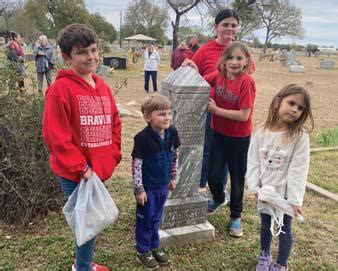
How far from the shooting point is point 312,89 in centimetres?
1622

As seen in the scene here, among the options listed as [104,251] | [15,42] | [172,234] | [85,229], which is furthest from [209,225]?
[15,42]

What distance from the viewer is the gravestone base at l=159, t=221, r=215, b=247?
308 cm

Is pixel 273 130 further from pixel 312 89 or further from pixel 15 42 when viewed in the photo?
pixel 312 89

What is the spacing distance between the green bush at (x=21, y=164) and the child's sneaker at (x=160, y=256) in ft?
3.65

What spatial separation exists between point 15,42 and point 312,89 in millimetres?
12129

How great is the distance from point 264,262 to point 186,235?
67cm

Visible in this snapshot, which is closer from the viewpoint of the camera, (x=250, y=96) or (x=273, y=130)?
(x=273, y=130)

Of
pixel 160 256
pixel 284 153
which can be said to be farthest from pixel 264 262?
pixel 284 153

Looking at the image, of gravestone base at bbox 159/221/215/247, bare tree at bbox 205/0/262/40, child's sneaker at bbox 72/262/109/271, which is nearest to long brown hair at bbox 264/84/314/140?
gravestone base at bbox 159/221/215/247

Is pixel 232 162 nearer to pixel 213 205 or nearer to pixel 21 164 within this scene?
pixel 213 205

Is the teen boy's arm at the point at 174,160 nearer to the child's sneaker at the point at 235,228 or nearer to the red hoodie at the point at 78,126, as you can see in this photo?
the red hoodie at the point at 78,126

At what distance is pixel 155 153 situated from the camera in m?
2.56

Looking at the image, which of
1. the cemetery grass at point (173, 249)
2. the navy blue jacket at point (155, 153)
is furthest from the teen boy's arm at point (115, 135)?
the cemetery grass at point (173, 249)

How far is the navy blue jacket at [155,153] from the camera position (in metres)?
2.51
